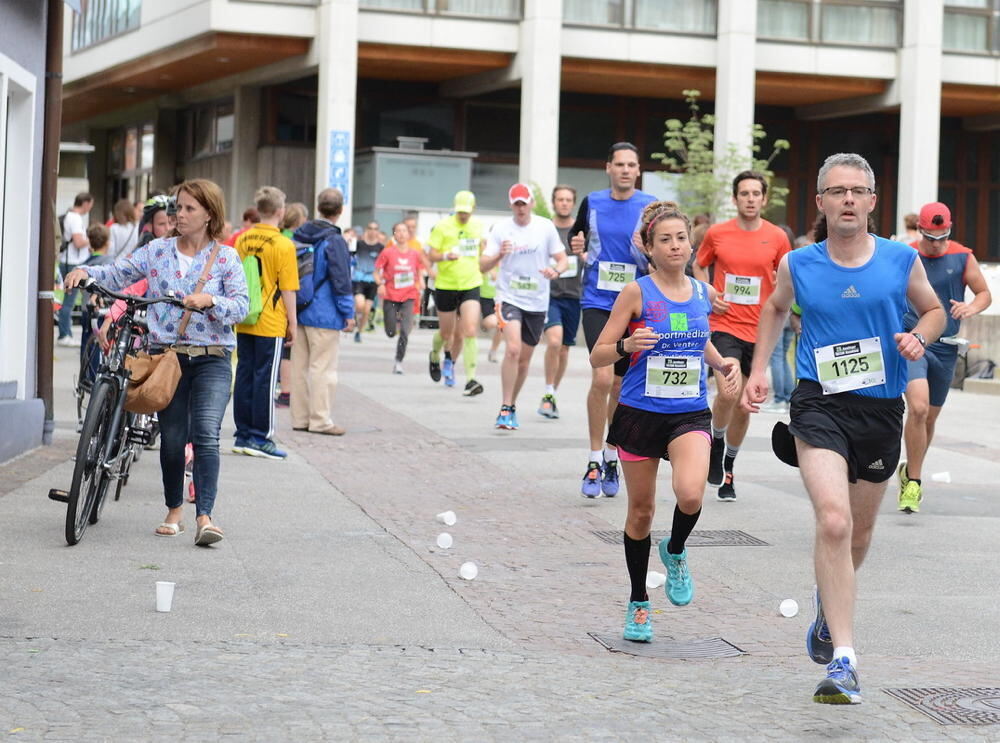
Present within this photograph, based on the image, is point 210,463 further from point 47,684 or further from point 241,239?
point 241,239

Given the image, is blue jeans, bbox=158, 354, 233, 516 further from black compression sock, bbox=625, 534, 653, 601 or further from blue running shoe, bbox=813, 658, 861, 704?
blue running shoe, bbox=813, 658, 861, 704

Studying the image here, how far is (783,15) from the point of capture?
42.3 meters

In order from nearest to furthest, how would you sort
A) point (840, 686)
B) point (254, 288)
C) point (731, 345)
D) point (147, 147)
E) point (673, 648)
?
point (840, 686) < point (673, 648) < point (731, 345) < point (254, 288) < point (147, 147)

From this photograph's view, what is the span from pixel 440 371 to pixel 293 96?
90.4ft

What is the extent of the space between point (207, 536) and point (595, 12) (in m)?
34.1

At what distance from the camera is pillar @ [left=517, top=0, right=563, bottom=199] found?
131ft

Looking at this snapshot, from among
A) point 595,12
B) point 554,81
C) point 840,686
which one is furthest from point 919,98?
point 840,686

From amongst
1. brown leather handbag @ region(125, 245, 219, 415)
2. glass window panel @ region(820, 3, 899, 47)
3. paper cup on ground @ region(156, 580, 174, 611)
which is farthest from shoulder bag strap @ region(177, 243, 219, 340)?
glass window panel @ region(820, 3, 899, 47)

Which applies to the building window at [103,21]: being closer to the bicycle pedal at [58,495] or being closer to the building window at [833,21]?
the building window at [833,21]

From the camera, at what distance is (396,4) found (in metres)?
40.0

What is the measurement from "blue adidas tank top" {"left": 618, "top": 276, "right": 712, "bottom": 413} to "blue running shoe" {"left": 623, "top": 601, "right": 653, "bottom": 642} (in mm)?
787

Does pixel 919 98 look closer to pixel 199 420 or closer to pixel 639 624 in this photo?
pixel 199 420

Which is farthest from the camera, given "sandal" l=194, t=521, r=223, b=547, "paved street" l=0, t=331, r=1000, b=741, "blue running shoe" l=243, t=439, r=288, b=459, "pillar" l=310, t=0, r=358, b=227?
"pillar" l=310, t=0, r=358, b=227

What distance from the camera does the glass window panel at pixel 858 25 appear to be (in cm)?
4256
